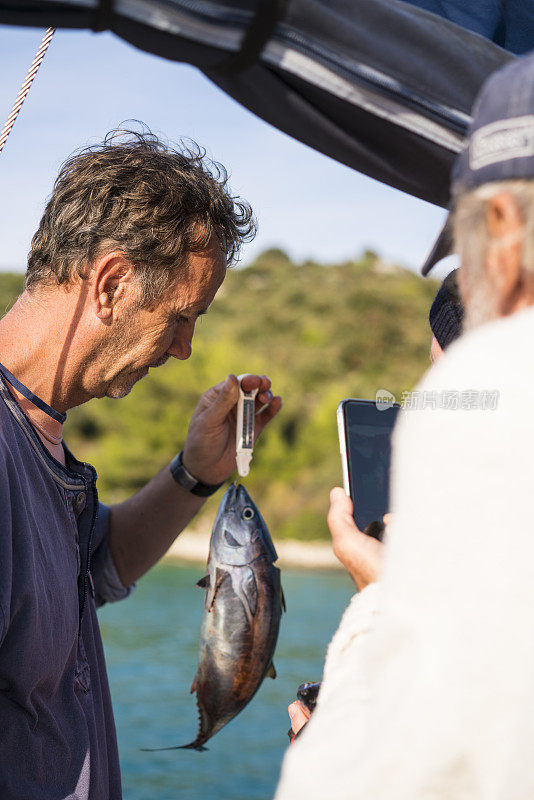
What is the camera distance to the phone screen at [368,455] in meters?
1.87

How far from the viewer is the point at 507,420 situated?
940mm

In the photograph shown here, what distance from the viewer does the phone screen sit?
1.87m

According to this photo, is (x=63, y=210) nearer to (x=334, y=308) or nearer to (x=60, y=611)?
(x=60, y=611)

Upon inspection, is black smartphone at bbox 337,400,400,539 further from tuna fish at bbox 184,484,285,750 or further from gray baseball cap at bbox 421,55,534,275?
gray baseball cap at bbox 421,55,534,275

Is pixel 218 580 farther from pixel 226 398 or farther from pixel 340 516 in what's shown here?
pixel 340 516

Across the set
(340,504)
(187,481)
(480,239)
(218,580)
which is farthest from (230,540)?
(480,239)

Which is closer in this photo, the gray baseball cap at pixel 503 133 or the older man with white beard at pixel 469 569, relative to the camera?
the older man with white beard at pixel 469 569

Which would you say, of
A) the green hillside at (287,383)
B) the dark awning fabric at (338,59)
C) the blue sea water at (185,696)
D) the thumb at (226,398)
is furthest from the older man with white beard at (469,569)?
the green hillside at (287,383)

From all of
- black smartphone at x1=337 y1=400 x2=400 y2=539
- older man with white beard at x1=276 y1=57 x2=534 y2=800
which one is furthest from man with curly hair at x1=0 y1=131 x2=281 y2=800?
older man with white beard at x1=276 y1=57 x2=534 y2=800

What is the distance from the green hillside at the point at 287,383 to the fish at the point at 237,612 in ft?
84.4

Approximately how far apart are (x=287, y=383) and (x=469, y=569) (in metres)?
34.7

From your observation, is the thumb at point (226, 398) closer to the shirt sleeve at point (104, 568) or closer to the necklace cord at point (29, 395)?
the shirt sleeve at point (104, 568)

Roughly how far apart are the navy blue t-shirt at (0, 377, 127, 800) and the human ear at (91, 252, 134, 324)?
39cm

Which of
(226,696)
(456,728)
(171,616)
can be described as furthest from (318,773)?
(171,616)
